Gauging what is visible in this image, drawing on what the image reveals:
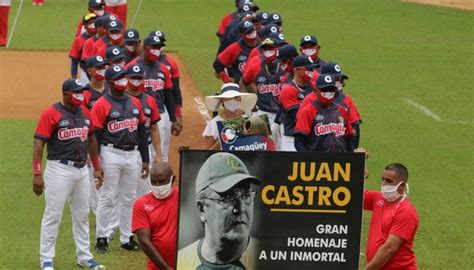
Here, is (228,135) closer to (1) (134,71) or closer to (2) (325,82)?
(2) (325,82)

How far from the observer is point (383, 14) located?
34.2m

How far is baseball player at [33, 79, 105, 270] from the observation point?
37.0ft

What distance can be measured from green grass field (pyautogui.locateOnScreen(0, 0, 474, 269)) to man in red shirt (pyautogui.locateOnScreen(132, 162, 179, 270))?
2790 millimetres

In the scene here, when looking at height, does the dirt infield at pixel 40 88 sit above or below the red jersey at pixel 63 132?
above

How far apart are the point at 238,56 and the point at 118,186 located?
4661mm

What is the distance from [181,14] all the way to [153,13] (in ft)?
2.66

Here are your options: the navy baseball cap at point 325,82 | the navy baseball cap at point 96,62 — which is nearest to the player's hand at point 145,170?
the navy baseball cap at point 96,62

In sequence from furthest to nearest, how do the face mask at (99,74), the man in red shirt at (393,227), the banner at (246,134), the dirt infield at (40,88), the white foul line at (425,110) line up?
the white foul line at (425,110) → the dirt infield at (40,88) → the face mask at (99,74) → the banner at (246,134) → the man in red shirt at (393,227)

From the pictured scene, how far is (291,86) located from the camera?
44.0 ft

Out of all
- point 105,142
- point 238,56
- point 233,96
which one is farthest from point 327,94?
point 238,56

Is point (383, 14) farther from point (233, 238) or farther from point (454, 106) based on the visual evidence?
point (233, 238)

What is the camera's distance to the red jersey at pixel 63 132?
36.9ft

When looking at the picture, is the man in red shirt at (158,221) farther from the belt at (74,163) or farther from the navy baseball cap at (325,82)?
the navy baseball cap at (325,82)

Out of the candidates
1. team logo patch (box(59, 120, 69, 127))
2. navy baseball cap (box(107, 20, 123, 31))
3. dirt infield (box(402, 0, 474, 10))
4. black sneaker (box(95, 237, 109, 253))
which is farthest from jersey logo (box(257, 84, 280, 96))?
dirt infield (box(402, 0, 474, 10))
